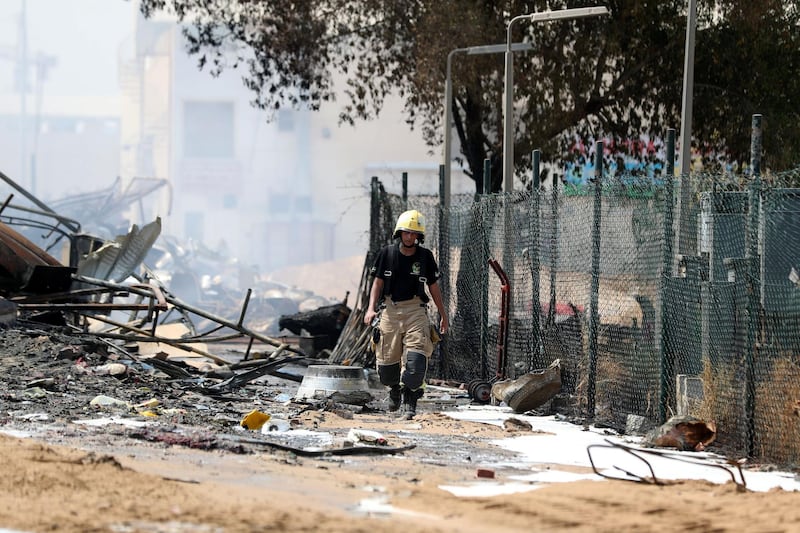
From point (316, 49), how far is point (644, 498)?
76.2ft

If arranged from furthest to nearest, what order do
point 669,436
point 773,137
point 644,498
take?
point 773,137
point 669,436
point 644,498

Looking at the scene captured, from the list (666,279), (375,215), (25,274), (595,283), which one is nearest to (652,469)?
(666,279)

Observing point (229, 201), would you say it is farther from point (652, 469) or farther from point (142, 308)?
point (652, 469)

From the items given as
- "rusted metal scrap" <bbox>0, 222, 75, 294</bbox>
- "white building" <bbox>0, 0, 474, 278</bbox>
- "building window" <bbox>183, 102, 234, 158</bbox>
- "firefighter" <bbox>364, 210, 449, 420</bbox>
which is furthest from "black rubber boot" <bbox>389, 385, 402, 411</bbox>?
"building window" <bbox>183, 102, 234, 158</bbox>

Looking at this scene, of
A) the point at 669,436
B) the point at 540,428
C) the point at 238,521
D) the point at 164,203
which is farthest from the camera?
the point at 164,203

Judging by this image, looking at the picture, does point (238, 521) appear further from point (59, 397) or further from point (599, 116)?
point (599, 116)

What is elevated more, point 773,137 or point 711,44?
point 711,44

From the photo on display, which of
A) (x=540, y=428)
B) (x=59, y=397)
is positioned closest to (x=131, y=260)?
(x=59, y=397)

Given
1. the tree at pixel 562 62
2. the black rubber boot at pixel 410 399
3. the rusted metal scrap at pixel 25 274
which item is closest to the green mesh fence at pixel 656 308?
the black rubber boot at pixel 410 399

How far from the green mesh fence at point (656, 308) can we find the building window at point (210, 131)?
95.3 m

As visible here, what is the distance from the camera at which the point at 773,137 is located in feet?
92.9

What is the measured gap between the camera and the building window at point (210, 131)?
11212 cm

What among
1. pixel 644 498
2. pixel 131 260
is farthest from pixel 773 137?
pixel 644 498

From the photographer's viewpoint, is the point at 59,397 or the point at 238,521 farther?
the point at 59,397
